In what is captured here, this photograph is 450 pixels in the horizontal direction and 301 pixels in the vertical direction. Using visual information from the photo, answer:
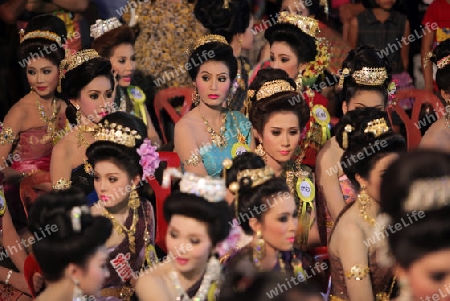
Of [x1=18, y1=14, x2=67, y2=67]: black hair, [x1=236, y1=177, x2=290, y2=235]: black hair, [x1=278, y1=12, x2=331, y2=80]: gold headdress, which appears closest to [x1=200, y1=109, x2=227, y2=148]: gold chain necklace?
[x1=278, y1=12, x2=331, y2=80]: gold headdress

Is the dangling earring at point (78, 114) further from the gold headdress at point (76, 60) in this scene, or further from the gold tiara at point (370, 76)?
the gold tiara at point (370, 76)

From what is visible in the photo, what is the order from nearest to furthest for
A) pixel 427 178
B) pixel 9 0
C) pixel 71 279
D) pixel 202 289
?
pixel 427 178 < pixel 71 279 < pixel 202 289 < pixel 9 0

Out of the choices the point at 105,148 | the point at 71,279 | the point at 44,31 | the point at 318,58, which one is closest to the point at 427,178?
the point at 71,279

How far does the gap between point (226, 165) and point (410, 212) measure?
1229 millimetres

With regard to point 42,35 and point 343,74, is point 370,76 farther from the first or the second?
point 42,35

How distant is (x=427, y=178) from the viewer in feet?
9.44

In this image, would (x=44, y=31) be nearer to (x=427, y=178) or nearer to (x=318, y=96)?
(x=318, y=96)

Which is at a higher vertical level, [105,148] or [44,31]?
[44,31]

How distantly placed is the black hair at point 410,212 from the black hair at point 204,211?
86 centimetres

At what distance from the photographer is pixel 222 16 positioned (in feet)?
20.4

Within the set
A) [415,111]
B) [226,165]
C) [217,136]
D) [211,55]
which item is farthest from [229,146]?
[415,111]

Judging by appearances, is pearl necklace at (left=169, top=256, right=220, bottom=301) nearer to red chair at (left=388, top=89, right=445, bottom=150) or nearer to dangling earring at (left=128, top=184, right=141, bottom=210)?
dangling earring at (left=128, top=184, right=141, bottom=210)

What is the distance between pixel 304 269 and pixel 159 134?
2763 mm

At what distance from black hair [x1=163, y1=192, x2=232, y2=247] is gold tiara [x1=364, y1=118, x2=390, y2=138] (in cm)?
84
